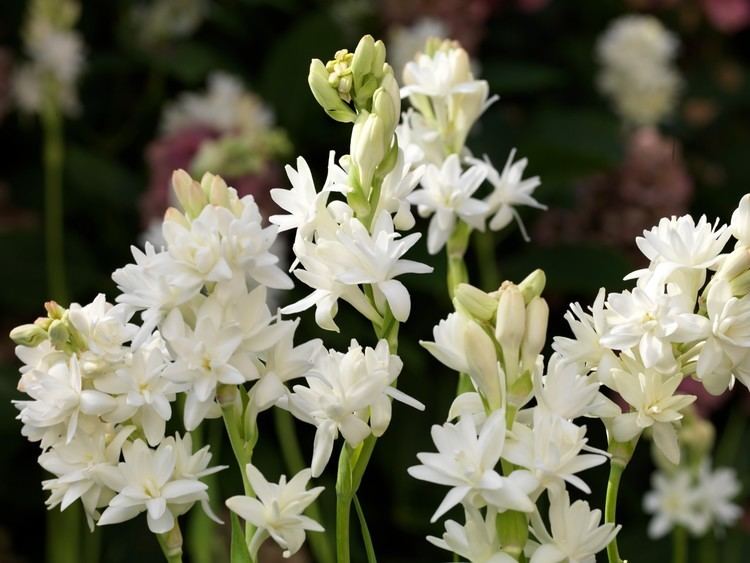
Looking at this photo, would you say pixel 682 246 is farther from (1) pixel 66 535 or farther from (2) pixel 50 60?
(2) pixel 50 60

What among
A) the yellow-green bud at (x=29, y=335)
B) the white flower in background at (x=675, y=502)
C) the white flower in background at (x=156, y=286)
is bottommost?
the white flower in background at (x=156, y=286)

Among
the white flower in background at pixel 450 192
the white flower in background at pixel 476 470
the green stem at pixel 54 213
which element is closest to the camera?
the white flower in background at pixel 476 470

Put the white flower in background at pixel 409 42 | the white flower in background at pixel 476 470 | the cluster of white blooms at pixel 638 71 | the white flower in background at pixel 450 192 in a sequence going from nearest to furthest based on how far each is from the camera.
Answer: the white flower in background at pixel 476 470 → the white flower in background at pixel 450 192 → the white flower in background at pixel 409 42 → the cluster of white blooms at pixel 638 71

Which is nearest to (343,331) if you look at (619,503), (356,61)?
(619,503)

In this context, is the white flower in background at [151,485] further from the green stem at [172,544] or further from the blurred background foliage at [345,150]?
the blurred background foliage at [345,150]

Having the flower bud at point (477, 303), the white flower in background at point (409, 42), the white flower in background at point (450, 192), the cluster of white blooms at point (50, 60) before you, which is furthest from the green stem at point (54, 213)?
the flower bud at point (477, 303)

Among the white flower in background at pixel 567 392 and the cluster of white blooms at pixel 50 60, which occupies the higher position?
the cluster of white blooms at pixel 50 60

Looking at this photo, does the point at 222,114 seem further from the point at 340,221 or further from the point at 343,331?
the point at 340,221

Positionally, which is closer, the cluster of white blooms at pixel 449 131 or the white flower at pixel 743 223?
the white flower at pixel 743 223
